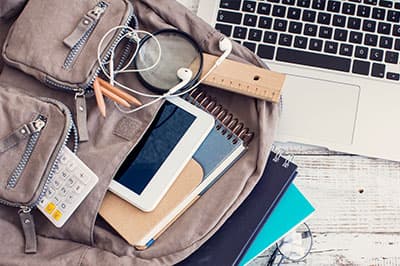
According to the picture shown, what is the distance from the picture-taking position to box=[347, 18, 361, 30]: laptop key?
0.84 meters

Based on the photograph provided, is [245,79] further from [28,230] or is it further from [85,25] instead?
[28,230]

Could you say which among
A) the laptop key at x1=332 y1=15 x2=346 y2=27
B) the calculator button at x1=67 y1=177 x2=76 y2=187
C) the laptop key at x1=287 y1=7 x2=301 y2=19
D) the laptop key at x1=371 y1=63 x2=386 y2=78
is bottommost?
the calculator button at x1=67 y1=177 x2=76 y2=187

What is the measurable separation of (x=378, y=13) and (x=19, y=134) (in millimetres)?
462

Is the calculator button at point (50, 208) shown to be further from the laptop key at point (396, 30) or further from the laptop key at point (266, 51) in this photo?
the laptop key at point (396, 30)

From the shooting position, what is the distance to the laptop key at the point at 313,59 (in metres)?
0.83

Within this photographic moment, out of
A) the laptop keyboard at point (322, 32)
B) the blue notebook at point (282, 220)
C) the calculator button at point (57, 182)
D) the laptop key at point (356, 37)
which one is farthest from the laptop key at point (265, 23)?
the calculator button at point (57, 182)

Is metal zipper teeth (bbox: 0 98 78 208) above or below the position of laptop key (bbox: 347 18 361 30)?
below

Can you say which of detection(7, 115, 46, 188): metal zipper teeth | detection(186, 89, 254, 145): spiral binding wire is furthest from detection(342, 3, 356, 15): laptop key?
detection(7, 115, 46, 188): metal zipper teeth

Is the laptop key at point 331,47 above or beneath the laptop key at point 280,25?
beneath

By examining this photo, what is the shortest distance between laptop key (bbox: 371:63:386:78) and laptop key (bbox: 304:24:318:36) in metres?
0.08

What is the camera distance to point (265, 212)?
0.78 meters

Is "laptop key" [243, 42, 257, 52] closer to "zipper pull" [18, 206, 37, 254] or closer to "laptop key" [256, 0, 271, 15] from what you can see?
"laptop key" [256, 0, 271, 15]

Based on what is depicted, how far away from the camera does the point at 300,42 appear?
0.84 m

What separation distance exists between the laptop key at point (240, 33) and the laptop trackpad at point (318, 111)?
79 millimetres
